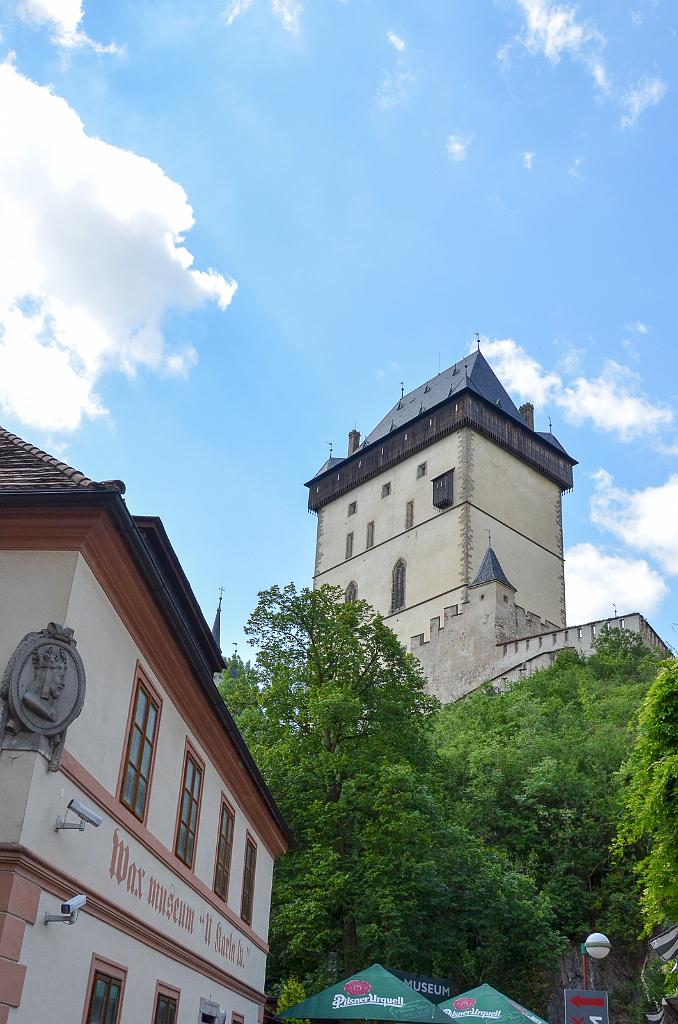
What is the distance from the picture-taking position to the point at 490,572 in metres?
52.6

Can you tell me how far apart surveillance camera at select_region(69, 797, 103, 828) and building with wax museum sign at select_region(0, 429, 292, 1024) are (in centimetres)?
2

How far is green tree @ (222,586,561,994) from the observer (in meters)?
20.7

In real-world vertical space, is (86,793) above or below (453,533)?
below

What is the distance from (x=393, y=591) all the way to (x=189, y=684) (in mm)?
48109

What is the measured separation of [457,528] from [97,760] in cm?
4823

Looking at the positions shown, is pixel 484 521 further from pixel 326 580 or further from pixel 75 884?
pixel 75 884

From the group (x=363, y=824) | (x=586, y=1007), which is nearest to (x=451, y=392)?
(x=363, y=824)

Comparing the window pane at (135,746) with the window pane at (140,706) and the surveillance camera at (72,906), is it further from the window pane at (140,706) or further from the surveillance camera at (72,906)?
the surveillance camera at (72,906)

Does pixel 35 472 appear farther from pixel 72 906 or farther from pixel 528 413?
pixel 528 413

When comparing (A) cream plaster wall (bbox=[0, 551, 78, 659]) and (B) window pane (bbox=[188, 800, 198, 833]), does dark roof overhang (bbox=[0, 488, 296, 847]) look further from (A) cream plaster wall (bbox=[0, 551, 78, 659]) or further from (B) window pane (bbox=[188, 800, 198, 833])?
(B) window pane (bbox=[188, 800, 198, 833])

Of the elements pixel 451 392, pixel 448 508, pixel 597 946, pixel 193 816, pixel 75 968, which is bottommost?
pixel 75 968

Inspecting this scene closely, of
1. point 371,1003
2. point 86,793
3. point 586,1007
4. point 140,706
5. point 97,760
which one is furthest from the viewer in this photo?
point 371,1003

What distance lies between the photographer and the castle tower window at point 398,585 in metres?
58.8

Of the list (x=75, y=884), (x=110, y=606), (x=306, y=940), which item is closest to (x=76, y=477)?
(x=110, y=606)
